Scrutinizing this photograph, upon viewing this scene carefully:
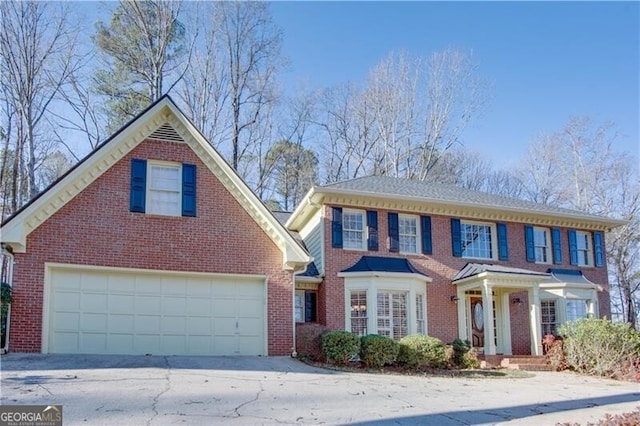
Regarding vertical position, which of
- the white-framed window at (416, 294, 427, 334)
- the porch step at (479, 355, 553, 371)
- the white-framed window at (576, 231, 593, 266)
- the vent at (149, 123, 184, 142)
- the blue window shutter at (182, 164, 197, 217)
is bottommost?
the porch step at (479, 355, 553, 371)

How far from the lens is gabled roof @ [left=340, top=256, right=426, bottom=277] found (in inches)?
707

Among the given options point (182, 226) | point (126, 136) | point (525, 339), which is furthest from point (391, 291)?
point (126, 136)

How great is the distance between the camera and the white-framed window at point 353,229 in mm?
18500

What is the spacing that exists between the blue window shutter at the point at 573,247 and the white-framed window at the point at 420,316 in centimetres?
704

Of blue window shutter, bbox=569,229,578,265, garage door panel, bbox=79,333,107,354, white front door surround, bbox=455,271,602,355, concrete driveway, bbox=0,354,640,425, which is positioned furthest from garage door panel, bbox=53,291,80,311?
blue window shutter, bbox=569,229,578,265

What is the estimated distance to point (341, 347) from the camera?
571 inches

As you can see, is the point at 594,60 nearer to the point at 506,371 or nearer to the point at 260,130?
the point at 506,371

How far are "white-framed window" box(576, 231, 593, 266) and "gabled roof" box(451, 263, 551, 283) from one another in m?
3.62

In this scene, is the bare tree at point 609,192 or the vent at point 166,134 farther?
the bare tree at point 609,192

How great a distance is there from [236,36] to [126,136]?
675 inches

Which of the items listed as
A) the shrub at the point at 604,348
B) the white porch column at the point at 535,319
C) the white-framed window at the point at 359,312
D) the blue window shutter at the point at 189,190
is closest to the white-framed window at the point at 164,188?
the blue window shutter at the point at 189,190

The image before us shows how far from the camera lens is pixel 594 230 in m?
22.4

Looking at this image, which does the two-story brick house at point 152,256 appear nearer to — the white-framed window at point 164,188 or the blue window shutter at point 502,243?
the white-framed window at point 164,188

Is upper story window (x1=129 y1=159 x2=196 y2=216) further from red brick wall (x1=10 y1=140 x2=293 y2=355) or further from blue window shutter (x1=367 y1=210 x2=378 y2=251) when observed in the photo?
blue window shutter (x1=367 y1=210 x2=378 y2=251)
